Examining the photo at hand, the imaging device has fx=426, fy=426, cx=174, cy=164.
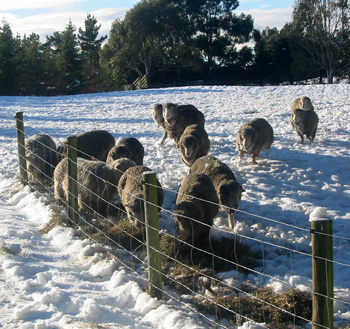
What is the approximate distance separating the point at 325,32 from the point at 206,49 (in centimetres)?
1166

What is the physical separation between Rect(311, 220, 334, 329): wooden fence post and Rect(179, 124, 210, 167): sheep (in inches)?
259

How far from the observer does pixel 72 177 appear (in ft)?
22.9

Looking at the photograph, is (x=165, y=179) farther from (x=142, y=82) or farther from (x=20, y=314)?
(x=142, y=82)

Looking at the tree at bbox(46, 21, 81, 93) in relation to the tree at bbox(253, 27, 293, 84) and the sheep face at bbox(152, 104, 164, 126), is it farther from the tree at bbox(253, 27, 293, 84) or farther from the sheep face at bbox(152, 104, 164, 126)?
the sheep face at bbox(152, 104, 164, 126)

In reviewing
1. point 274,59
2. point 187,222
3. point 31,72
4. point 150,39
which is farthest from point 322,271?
point 274,59

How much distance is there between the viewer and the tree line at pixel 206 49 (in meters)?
39.6

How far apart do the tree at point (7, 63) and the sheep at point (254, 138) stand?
28.3m

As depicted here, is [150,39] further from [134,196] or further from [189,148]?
[134,196]

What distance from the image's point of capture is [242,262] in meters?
6.02

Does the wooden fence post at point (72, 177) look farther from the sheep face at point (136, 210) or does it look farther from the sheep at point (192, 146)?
the sheep at point (192, 146)

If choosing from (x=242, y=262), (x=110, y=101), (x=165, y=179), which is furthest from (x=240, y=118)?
(x=242, y=262)

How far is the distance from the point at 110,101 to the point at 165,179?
1510 cm

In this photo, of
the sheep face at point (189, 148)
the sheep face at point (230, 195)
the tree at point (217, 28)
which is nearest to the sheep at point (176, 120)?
the sheep face at point (189, 148)

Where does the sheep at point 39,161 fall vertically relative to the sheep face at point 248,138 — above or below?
below
